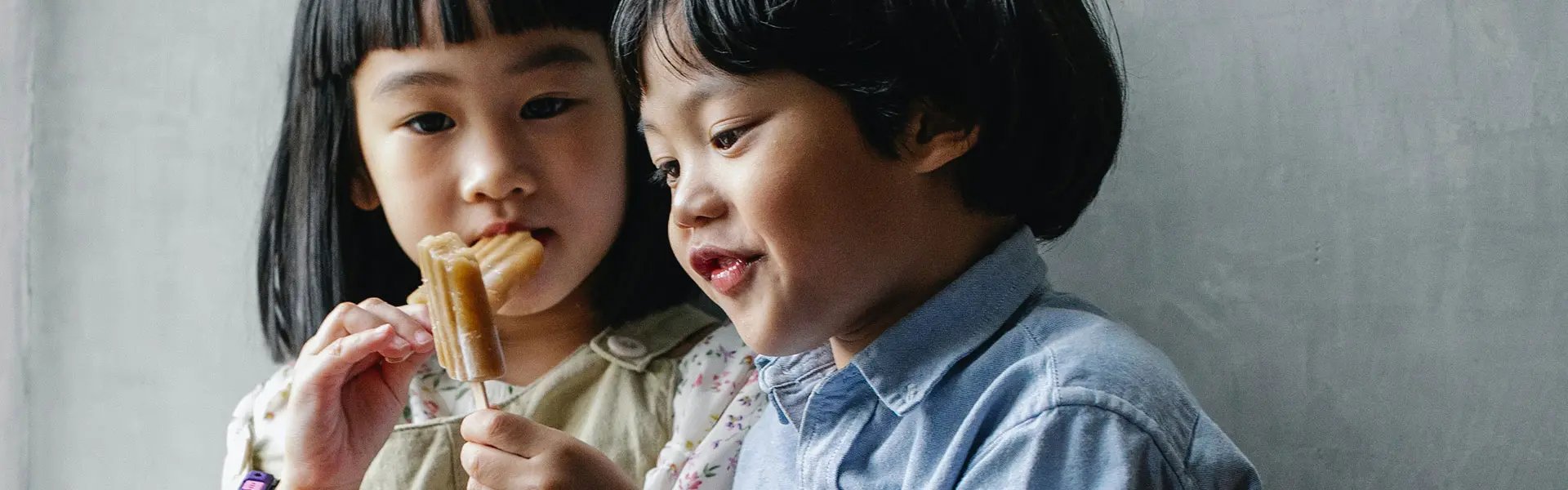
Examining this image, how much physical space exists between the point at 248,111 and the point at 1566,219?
1.34 m

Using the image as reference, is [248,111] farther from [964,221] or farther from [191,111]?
[964,221]

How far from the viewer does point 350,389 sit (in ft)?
4.09

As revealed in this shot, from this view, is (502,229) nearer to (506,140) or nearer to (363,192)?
(506,140)

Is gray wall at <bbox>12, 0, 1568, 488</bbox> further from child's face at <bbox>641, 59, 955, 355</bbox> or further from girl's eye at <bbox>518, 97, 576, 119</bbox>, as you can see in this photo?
girl's eye at <bbox>518, 97, 576, 119</bbox>

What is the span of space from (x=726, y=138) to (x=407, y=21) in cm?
40

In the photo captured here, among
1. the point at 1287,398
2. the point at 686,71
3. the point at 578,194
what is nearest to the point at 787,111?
the point at 686,71

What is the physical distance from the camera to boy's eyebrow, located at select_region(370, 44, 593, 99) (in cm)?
120

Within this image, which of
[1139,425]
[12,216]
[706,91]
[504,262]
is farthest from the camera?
[12,216]

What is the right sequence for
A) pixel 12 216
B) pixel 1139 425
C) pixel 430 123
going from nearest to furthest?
1. pixel 1139 425
2. pixel 430 123
3. pixel 12 216

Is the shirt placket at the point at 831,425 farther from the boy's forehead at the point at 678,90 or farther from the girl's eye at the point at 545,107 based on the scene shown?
the girl's eye at the point at 545,107

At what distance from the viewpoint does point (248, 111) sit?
1629mm

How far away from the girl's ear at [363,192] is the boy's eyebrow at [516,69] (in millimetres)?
171

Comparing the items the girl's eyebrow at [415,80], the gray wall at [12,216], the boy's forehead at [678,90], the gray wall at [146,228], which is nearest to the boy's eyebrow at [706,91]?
the boy's forehead at [678,90]

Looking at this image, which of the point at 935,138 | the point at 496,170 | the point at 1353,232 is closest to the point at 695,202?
the point at 935,138
